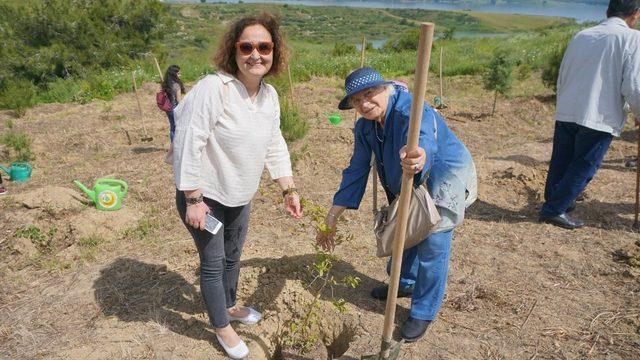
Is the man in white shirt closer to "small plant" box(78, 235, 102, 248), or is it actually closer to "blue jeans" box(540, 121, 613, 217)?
"blue jeans" box(540, 121, 613, 217)

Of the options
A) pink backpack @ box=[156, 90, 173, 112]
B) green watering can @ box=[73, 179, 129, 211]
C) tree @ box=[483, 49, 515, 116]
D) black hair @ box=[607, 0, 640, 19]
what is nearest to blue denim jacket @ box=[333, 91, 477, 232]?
black hair @ box=[607, 0, 640, 19]

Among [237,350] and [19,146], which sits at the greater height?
[237,350]

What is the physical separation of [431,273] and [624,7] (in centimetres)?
253

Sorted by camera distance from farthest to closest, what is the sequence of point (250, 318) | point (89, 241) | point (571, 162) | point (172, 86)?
point (172, 86) → point (89, 241) → point (571, 162) → point (250, 318)

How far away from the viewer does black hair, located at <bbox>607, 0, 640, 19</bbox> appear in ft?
10.4

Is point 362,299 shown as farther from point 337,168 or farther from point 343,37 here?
point 343,37

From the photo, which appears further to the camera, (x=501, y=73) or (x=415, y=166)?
(x=501, y=73)

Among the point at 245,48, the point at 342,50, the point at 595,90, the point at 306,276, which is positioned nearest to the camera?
the point at 245,48

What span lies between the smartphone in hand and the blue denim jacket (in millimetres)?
Result: 743

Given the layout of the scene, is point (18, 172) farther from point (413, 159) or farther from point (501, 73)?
point (501, 73)

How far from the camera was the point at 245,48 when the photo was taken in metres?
1.85

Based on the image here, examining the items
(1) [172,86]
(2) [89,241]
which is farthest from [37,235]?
(1) [172,86]

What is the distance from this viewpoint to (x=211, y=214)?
2006 mm

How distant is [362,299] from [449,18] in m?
87.3
